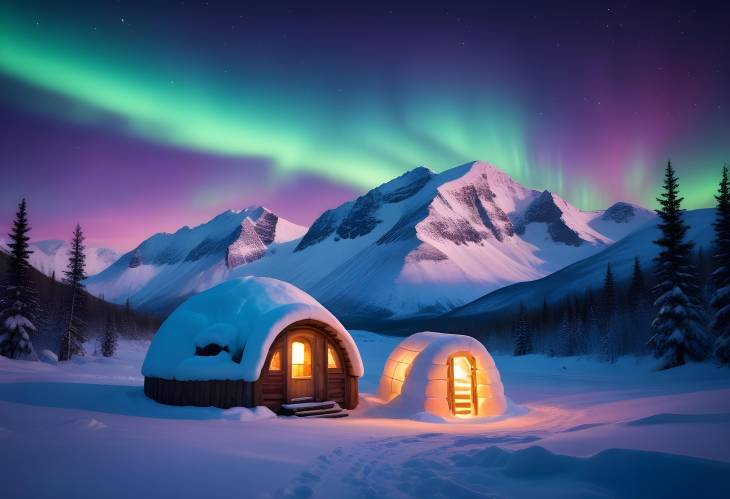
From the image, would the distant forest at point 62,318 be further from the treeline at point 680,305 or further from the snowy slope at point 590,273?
the snowy slope at point 590,273

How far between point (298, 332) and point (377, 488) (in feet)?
30.6

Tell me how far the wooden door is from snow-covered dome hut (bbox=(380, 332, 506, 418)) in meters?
2.98

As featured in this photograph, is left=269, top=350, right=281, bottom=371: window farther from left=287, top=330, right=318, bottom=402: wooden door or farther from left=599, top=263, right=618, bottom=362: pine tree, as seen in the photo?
left=599, top=263, right=618, bottom=362: pine tree

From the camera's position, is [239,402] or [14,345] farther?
[14,345]

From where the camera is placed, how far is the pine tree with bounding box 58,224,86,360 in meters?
34.1

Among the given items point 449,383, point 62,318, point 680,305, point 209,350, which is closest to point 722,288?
point 680,305

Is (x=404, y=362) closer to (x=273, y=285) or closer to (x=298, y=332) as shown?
(x=298, y=332)

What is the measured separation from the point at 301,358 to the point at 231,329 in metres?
2.60

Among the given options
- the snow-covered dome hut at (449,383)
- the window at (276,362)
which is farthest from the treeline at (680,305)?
the window at (276,362)

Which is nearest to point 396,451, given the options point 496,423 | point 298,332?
point 496,423

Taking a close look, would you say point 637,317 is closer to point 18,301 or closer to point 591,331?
point 591,331

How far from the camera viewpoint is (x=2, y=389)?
1515 centimetres

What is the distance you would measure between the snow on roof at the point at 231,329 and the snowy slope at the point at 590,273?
9310 cm

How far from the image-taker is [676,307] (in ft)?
87.2
